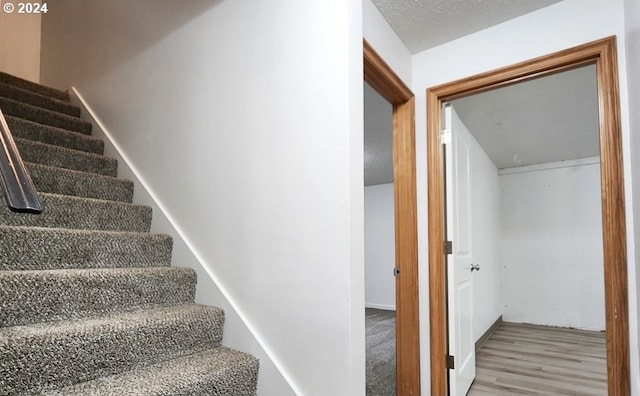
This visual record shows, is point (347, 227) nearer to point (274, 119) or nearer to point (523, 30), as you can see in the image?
point (274, 119)

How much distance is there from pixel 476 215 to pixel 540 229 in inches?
74.4

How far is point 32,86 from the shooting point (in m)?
2.75

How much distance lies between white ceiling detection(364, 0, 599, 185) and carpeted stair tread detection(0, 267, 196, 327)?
5.56ft

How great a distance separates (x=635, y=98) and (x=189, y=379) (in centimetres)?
201

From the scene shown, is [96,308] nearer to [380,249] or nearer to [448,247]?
[448,247]

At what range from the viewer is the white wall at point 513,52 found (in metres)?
1.58

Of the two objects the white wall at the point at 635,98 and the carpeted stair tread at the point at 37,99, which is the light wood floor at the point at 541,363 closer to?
the white wall at the point at 635,98

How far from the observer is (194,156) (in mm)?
1832

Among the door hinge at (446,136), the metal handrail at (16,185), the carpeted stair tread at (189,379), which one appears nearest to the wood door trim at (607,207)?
the door hinge at (446,136)

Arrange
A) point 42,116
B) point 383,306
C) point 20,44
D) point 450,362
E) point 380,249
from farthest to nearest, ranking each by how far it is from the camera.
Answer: point 380,249 < point 383,306 < point 20,44 < point 42,116 < point 450,362

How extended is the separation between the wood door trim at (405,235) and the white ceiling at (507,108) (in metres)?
0.33

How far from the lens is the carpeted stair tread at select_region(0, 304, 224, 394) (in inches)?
40.3

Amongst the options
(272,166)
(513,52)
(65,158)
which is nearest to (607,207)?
(513,52)

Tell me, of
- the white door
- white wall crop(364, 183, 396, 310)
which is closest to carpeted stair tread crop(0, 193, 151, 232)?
the white door
